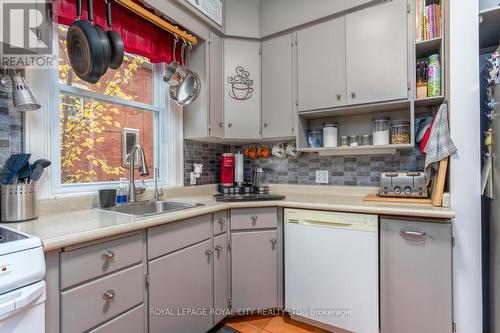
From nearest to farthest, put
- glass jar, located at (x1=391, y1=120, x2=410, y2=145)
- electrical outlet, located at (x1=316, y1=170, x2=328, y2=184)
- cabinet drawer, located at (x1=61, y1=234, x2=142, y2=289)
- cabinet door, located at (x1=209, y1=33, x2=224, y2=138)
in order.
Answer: cabinet drawer, located at (x1=61, y1=234, x2=142, y2=289), glass jar, located at (x1=391, y1=120, x2=410, y2=145), cabinet door, located at (x1=209, y1=33, x2=224, y2=138), electrical outlet, located at (x1=316, y1=170, x2=328, y2=184)

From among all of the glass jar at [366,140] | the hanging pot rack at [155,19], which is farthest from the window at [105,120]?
the glass jar at [366,140]

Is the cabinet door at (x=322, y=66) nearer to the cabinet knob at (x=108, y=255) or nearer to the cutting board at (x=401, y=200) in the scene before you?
the cutting board at (x=401, y=200)

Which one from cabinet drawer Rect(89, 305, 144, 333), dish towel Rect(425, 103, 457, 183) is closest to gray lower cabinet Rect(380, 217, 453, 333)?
dish towel Rect(425, 103, 457, 183)

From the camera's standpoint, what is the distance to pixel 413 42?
1618mm

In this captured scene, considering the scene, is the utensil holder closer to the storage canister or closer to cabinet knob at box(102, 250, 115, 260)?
cabinet knob at box(102, 250, 115, 260)

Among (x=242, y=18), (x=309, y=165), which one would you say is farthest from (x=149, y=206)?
(x=242, y=18)

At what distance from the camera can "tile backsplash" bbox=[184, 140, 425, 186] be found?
1924 mm

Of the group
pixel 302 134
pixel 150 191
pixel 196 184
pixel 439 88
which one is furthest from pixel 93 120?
pixel 439 88

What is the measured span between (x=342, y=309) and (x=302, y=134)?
131 cm

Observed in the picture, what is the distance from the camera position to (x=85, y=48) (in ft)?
4.03

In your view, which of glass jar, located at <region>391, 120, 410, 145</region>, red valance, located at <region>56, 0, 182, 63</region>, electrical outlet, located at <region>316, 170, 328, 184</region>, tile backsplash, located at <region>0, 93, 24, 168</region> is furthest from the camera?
electrical outlet, located at <region>316, 170, 328, 184</region>

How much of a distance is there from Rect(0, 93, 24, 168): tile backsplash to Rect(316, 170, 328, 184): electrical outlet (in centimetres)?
203

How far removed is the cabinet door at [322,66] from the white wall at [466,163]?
653 millimetres

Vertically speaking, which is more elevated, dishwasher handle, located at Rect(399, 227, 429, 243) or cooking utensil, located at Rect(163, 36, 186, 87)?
cooking utensil, located at Rect(163, 36, 186, 87)
